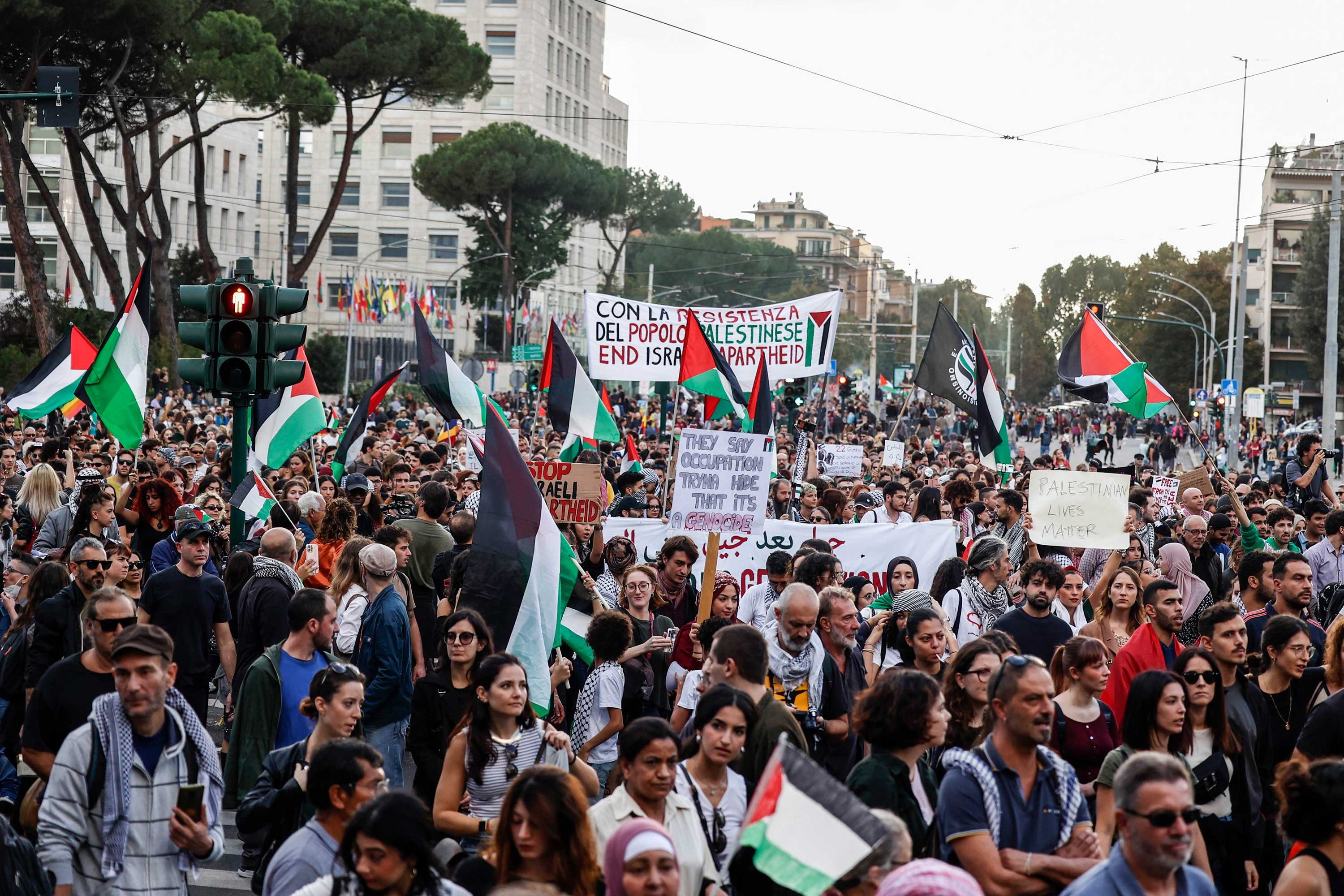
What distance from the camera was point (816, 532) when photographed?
11.9 m

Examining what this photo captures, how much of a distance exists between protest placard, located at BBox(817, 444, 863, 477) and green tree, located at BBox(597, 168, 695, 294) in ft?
168

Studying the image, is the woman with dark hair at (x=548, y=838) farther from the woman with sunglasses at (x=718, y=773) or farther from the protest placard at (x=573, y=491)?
the protest placard at (x=573, y=491)

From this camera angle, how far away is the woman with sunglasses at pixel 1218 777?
5520 mm

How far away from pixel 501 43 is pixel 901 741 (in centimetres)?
7844

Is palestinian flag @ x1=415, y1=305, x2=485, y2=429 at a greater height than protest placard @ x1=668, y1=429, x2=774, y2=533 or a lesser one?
greater

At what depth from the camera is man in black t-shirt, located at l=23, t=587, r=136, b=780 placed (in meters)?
5.48

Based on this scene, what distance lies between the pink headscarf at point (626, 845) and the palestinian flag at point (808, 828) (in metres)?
0.46

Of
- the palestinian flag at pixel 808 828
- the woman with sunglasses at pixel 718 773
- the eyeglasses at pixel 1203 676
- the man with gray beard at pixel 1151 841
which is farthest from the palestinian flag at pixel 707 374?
the palestinian flag at pixel 808 828

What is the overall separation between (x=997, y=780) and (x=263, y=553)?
16.1 feet

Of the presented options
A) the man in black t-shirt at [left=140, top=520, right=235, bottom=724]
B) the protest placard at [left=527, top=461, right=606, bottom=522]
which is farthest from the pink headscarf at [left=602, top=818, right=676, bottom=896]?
the protest placard at [left=527, top=461, right=606, bottom=522]

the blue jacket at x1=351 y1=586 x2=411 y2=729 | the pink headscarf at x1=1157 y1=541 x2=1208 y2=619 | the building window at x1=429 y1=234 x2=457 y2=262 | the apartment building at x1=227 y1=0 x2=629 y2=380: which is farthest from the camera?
the building window at x1=429 y1=234 x2=457 y2=262

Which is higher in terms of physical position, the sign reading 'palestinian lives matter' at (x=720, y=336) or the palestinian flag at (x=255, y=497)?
the sign reading 'palestinian lives matter' at (x=720, y=336)

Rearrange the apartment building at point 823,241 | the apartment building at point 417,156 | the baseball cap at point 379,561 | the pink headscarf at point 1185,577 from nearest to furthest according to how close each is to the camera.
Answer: the baseball cap at point 379,561, the pink headscarf at point 1185,577, the apartment building at point 417,156, the apartment building at point 823,241

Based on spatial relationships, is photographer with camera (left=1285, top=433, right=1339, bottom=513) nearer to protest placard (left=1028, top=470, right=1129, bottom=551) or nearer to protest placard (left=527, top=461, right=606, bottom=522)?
protest placard (left=1028, top=470, right=1129, bottom=551)
